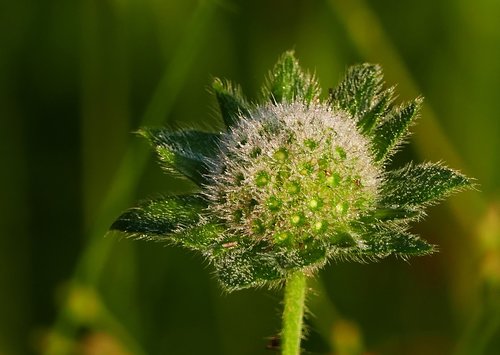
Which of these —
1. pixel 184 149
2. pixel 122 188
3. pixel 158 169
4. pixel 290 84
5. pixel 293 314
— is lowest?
pixel 293 314

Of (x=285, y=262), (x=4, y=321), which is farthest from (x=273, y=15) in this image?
(x=285, y=262)

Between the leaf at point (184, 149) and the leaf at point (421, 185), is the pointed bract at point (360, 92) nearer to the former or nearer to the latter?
the leaf at point (421, 185)

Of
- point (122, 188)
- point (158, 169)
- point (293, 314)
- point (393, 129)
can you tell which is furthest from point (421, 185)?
point (158, 169)

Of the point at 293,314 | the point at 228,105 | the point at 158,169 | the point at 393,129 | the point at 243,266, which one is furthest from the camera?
the point at 158,169

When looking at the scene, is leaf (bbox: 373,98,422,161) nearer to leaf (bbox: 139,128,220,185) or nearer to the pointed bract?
the pointed bract

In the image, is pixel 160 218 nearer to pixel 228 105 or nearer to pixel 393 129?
pixel 228 105

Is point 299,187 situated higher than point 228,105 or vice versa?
point 228,105
